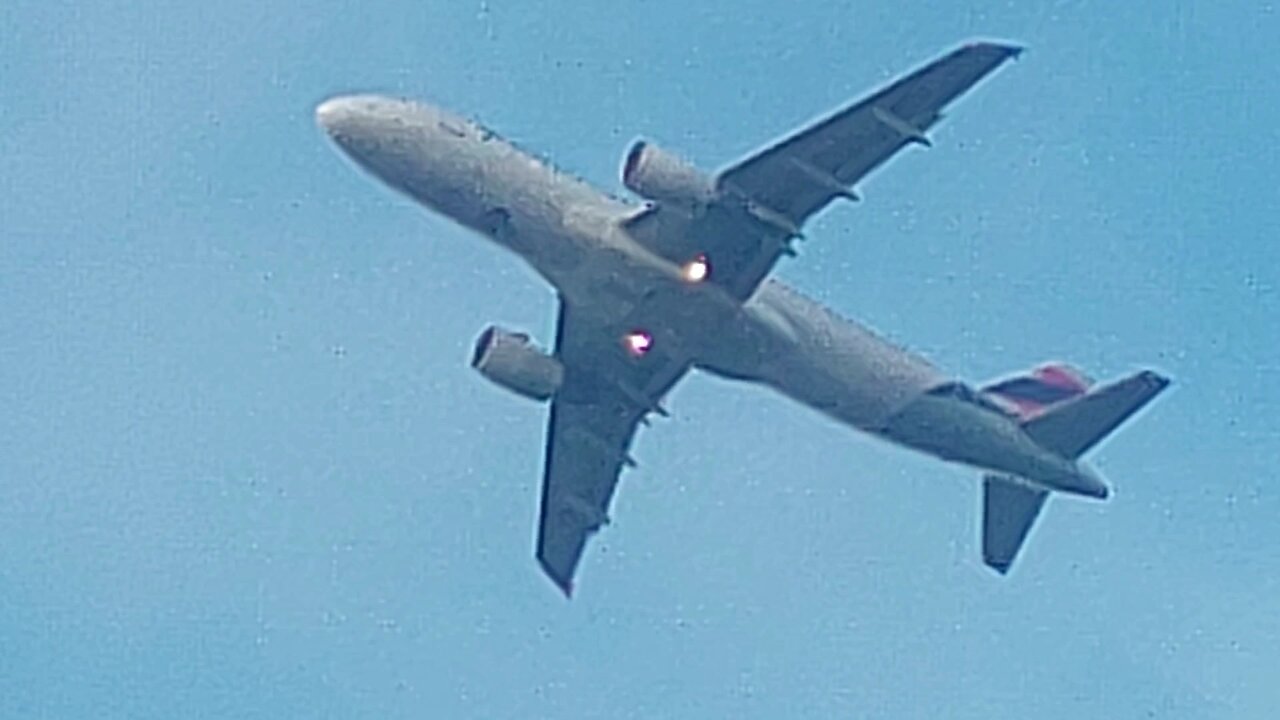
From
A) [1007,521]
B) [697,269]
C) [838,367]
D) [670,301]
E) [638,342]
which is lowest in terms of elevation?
[1007,521]

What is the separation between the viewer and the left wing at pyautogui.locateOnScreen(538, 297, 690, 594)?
8056 cm

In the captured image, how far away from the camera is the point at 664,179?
244 ft

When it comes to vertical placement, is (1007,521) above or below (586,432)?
above

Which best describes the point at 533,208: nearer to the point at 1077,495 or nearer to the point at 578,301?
the point at 578,301

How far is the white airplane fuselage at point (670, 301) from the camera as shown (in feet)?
251

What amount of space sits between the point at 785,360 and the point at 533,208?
23.6 ft

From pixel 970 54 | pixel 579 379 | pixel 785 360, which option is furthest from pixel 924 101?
pixel 579 379

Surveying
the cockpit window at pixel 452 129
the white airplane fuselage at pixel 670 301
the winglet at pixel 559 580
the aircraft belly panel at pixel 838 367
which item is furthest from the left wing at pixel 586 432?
the cockpit window at pixel 452 129

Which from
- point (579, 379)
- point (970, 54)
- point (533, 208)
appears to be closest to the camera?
point (970, 54)

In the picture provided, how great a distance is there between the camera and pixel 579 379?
81.3 meters

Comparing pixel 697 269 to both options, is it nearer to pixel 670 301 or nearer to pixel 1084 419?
pixel 670 301

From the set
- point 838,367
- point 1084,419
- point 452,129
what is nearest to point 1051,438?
point 1084,419

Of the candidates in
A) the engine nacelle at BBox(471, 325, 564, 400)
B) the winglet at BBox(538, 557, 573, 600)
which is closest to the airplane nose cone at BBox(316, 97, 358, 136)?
the engine nacelle at BBox(471, 325, 564, 400)

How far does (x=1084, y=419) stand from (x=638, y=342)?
10.9 meters
